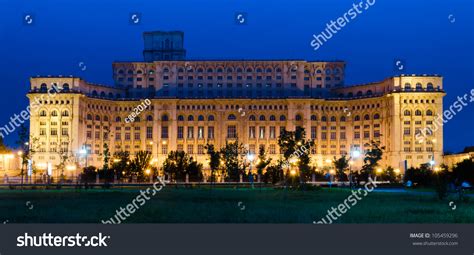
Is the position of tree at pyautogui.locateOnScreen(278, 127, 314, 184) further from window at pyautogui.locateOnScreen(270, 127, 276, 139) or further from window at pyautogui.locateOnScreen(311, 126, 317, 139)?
window at pyautogui.locateOnScreen(311, 126, 317, 139)

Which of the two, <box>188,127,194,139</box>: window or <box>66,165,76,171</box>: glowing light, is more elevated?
<box>188,127,194,139</box>: window

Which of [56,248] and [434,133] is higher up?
[434,133]

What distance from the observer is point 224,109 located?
149750mm

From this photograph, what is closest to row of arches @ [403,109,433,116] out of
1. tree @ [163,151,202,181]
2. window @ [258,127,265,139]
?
window @ [258,127,265,139]

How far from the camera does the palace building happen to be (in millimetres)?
139500

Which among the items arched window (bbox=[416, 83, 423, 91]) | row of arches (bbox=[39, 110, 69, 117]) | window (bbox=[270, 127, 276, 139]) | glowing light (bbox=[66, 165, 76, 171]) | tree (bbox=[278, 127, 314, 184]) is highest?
arched window (bbox=[416, 83, 423, 91])

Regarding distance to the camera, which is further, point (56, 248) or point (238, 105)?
point (238, 105)

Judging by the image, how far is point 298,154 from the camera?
7975 cm

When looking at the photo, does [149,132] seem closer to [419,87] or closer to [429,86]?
[419,87]

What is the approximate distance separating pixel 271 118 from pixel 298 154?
7049 centimetres

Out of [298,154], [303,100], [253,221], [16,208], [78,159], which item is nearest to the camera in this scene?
[253,221]

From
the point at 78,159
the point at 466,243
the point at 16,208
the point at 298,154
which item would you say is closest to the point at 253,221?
the point at 466,243

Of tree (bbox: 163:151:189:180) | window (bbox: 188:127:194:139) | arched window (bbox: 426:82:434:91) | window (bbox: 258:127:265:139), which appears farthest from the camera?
window (bbox: 188:127:194:139)

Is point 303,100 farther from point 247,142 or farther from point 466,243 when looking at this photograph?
point 466,243
